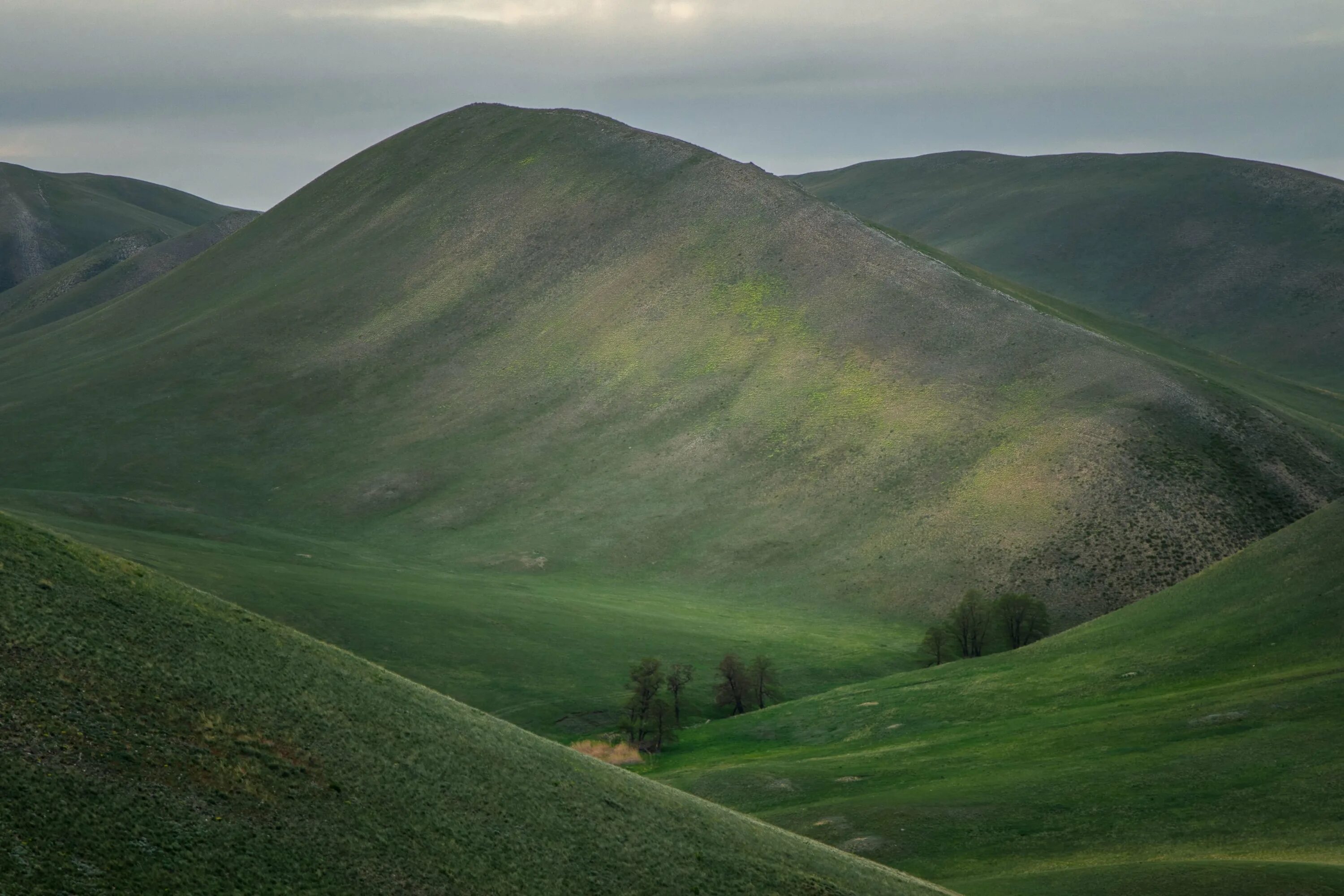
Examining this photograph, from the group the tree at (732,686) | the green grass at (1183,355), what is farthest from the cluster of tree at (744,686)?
the green grass at (1183,355)

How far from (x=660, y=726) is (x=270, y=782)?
137 feet

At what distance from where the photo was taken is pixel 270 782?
2606 cm

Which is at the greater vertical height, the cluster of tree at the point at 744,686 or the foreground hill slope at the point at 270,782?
the foreground hill slope at the point at 270,782

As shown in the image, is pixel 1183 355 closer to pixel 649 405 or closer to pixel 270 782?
pixel 649 405

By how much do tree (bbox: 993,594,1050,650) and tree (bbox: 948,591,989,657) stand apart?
3.64ft

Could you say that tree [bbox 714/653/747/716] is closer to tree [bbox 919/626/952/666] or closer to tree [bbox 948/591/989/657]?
tree [bbox 919/626/952/666]

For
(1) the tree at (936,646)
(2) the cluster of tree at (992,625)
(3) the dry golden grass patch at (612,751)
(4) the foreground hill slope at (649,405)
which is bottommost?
(3) the dry golden grass patch at (612,751)

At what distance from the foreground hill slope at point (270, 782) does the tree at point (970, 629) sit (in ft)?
148

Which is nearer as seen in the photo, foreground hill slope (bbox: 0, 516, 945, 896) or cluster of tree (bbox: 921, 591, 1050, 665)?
foreground hill slope (bbox: 0, 516, 945, 896)

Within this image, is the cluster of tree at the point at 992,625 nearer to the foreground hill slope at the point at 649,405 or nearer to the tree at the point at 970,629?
the tree at the point at 970,629

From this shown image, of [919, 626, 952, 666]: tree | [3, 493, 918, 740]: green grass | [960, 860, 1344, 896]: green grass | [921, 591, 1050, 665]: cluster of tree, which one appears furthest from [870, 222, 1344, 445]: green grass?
[960, 860, 1344, 896]: green grass

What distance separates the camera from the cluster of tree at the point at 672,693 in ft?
219

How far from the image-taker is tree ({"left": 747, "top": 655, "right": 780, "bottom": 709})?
240 feet

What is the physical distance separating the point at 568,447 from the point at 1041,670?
209 ft
